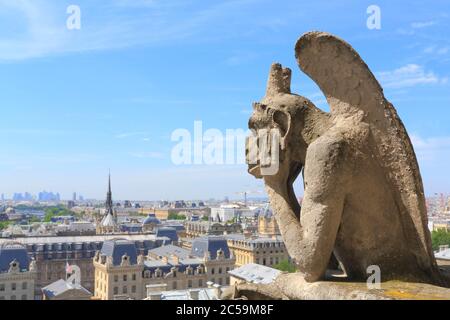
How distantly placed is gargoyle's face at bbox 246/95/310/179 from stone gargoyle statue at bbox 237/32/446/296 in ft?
1.33

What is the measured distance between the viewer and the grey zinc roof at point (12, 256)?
43691 mm

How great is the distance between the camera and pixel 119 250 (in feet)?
154

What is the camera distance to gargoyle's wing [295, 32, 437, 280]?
209 inches

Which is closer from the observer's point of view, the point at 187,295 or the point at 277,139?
the point at 277,139

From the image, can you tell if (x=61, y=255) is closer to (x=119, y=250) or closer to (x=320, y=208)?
(x=119, y=250)

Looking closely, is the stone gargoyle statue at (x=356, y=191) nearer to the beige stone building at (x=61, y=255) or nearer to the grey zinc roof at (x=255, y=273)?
the grey zinc roof at (x=255, y=273)

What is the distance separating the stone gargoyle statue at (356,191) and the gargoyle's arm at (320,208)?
0.03 ft

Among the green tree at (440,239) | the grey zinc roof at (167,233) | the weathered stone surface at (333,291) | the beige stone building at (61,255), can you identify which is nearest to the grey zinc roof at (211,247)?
the beige stone building at (61,255)

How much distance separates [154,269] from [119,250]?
157 inches

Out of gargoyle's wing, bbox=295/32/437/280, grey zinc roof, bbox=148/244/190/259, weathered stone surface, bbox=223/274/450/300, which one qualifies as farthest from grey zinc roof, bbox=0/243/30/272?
gargoyle's wing, bbox=295/32/437/280

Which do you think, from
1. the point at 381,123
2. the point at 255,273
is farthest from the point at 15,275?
the point at 381,123
